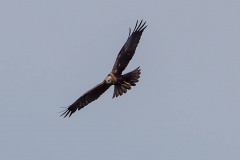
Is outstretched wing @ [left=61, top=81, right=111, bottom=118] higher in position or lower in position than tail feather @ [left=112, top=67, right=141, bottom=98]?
higher

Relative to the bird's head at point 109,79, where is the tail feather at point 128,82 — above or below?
below

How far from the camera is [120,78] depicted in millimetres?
18422

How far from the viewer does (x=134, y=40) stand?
19.2 meters

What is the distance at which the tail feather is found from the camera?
711 inches

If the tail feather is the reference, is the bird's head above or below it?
above

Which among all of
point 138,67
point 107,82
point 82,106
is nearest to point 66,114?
point 82,106

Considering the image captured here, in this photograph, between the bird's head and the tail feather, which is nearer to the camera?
the tail feather

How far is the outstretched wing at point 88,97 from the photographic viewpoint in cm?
1930

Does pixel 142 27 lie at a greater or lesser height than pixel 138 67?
greater

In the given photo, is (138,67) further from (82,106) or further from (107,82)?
(82,106)

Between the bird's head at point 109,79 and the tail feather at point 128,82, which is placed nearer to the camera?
the tail feather at point 128,82

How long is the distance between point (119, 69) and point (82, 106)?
5.83ft

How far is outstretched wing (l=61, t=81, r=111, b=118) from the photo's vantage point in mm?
19297

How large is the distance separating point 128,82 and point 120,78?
0.35 m
